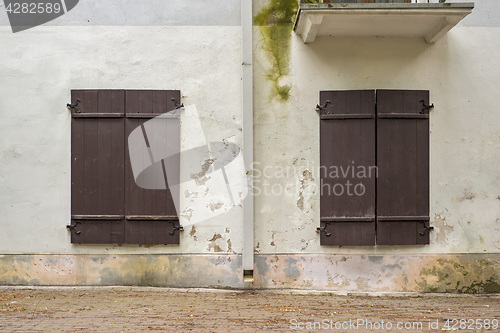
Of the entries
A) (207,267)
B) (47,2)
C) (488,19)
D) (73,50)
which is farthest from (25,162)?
(488,19)

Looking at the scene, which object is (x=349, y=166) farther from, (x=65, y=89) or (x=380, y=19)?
(x=65, y=89)

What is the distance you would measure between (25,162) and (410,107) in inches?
198

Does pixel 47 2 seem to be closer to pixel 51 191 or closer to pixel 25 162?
pixel 25 162

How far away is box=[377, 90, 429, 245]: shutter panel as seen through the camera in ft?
17.9

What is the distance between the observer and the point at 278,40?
18.4ft

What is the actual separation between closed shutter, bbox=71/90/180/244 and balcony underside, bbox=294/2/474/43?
1920 millimetres

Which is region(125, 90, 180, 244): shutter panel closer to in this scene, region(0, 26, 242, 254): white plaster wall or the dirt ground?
region(0, 26, 242, 254): white plaster wall

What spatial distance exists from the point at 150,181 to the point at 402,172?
3.22 m

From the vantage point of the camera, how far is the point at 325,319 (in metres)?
4.43

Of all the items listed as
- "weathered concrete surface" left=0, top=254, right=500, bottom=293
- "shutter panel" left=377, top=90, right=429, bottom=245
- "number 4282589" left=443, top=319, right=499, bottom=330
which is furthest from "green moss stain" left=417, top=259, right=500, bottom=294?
"number 4282589" left=443, top=319, right=499, bottom=330

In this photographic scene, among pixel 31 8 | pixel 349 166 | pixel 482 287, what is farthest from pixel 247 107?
pixel 482 287

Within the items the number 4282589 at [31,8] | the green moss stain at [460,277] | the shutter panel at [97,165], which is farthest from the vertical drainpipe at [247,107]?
the number 4282589 at [31,8]

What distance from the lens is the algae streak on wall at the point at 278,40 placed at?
220 inches

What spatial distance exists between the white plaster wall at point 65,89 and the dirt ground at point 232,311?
0.59 m
